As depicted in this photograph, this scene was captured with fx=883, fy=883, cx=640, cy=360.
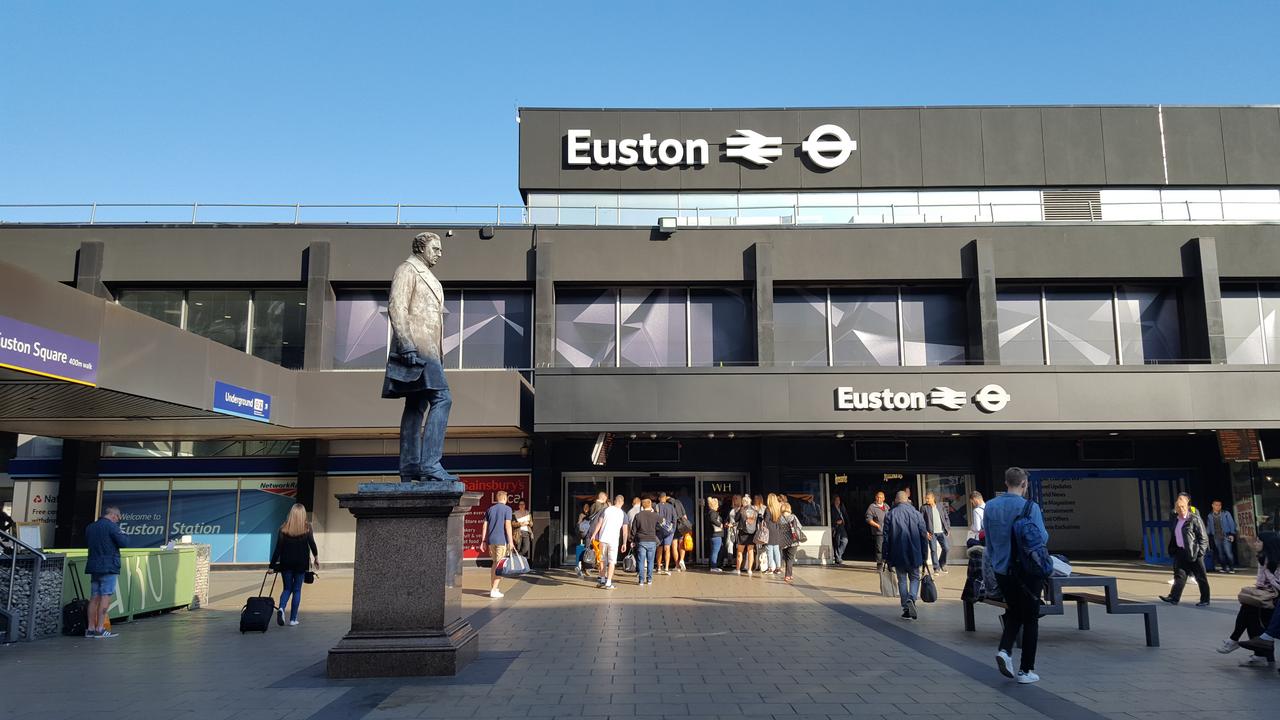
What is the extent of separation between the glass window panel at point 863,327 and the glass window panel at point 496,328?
7.12 metres

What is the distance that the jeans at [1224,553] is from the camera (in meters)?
16.4

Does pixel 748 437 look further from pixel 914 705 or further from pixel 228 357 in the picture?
pixel 914 705

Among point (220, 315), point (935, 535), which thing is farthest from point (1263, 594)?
point (220, 315)

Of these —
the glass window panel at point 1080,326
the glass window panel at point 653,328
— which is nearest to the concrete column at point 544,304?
the glass window panel at point 653,328

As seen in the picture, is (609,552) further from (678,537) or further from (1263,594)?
(1263,594)

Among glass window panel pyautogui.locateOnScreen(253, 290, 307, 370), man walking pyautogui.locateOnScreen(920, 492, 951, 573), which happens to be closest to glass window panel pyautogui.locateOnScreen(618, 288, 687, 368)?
man walking pyautogui.locateOnScreen(920, 492, 951, 573)

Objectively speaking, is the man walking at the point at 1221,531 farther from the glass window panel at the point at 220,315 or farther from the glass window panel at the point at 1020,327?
the glass window panel at the point at 220,315

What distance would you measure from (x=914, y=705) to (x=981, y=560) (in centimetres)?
374

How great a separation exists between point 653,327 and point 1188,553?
11410mm

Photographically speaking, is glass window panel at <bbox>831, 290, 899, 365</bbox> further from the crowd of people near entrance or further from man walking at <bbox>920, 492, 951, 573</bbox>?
man walking at <bbox>920, 492, 951, 573</bbox>

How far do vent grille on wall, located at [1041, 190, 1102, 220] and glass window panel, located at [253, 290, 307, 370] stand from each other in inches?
700

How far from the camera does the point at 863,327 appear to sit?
20.4m

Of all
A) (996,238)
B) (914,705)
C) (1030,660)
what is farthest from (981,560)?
(996,238)

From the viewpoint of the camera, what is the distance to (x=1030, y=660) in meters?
7.27
